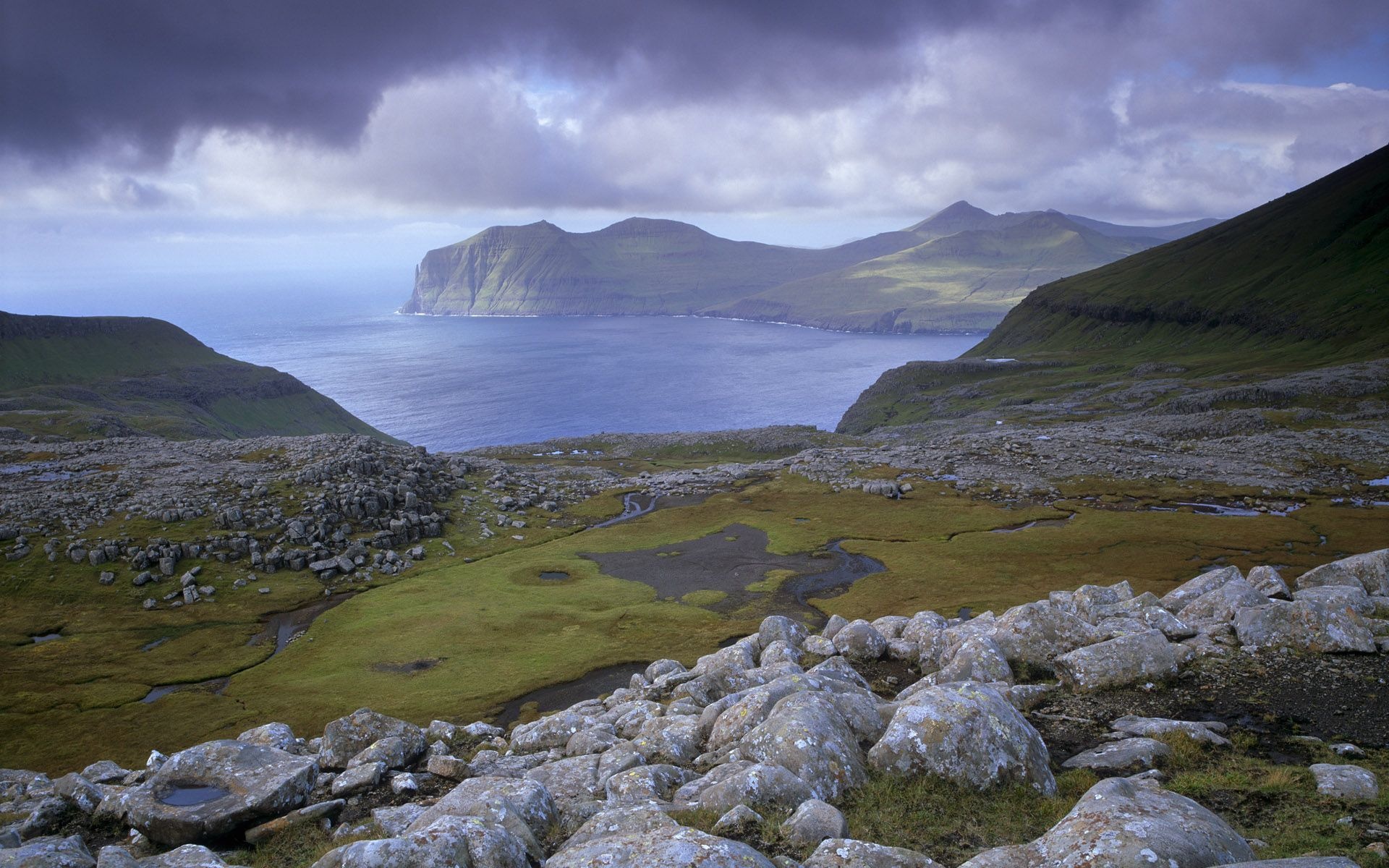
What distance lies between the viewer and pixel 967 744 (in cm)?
1767

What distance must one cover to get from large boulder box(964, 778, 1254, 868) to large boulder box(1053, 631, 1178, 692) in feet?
37.7

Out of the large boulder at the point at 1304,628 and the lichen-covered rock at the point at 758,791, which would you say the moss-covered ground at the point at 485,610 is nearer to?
the lichen-covered rock at the point at 758,791

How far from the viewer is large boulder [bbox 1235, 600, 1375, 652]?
23.1 metres

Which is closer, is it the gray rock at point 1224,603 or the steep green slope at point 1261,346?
the gray rock at point 1224,603

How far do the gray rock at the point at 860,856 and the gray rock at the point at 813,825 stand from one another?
3.22 ft

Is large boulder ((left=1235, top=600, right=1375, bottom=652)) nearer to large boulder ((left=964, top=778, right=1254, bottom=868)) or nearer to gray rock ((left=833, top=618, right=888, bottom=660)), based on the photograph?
gray rock ((left=833, top=618, right=888, bottom=660))

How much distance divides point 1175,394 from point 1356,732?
484 ft

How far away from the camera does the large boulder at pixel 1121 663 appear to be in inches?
934

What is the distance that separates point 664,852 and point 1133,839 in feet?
24.9

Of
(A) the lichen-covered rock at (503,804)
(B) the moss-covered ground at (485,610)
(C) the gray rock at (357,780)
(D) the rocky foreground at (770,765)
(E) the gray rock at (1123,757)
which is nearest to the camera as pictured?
(D) the rocky foreground at (770,765)

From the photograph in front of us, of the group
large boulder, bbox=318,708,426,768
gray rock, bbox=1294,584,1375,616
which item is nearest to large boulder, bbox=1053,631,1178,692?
gray rock, bbox=1294,584,1375,616

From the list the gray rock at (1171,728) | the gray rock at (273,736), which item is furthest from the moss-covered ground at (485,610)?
the gray rock at (1171,728)

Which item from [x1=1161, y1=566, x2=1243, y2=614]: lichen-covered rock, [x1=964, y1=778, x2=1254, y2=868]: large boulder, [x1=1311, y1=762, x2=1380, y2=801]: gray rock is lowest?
[x1=1161, y1=566, x2=1243, y2=614]: lichen-covered rock

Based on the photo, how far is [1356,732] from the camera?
19.3 metres
